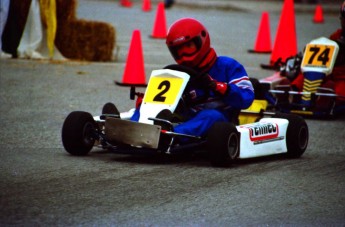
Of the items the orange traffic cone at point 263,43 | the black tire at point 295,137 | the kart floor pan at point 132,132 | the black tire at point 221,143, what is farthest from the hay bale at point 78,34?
the black tire at point 221,143

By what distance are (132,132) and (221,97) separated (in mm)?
900

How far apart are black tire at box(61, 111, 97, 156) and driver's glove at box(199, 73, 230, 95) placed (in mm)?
878

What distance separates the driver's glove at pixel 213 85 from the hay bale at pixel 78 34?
705cm

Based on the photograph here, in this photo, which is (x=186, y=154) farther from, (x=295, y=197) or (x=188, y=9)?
(x=188, y=9)

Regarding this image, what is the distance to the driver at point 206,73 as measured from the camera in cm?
741

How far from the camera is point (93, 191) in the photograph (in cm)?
594

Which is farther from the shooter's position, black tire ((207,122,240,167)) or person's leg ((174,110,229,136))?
person's leg ((174,110,229,136))

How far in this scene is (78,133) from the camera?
23.5 feet

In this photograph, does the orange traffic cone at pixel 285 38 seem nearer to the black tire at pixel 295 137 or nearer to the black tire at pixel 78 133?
the black tire at pixel 295 137

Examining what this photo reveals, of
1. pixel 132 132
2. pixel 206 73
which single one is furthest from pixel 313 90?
pixel 132 132

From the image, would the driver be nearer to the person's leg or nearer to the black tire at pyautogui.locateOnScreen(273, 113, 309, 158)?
the person's leg

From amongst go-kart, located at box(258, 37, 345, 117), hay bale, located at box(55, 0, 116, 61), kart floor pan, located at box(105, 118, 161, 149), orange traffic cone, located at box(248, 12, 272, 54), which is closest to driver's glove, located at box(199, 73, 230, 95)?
kart floor pan, located at box(105, 118, 161, 149)

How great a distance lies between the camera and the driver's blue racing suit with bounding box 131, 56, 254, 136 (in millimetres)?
7363

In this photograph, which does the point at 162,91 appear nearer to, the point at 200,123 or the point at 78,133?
the point at 200,123
